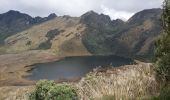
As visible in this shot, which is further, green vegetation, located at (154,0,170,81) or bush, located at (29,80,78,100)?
bush, located at (29,80,78,100)

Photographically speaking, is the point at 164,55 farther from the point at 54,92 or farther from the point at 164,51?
the point at 54,92

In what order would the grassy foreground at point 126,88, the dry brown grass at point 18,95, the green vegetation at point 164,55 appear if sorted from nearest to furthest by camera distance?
the grassy foreground at point 126,88 < the green vegetation at point 164,55 < the dry brown grass at point 18,95

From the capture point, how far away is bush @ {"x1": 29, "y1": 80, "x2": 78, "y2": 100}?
1025 cm

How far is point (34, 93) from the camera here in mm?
11133

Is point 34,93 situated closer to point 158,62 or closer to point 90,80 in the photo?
point 90,80

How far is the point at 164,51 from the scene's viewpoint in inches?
400

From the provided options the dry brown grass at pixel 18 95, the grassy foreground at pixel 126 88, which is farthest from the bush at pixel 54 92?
the dry brown grass at pixel 18 95

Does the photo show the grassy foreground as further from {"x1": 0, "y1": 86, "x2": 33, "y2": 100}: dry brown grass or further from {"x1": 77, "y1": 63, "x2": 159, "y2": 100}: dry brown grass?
{"x1": 0, "y1": 86, "x2": 33, "y2": 100}: dry brown grass

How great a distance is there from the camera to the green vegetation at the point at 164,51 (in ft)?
31.9

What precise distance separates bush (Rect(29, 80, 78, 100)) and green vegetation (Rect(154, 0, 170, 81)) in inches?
95.8

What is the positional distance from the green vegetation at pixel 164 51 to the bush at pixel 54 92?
7.99ft

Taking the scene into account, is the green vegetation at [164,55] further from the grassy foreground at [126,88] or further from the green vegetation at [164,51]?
the grassy foreground at [126,88]

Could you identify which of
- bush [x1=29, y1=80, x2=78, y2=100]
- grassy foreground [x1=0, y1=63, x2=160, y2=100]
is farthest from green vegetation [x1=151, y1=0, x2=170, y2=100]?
bush [x1=29, y1=80, x2=78, y2=100]

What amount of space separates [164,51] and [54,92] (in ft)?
10.5
